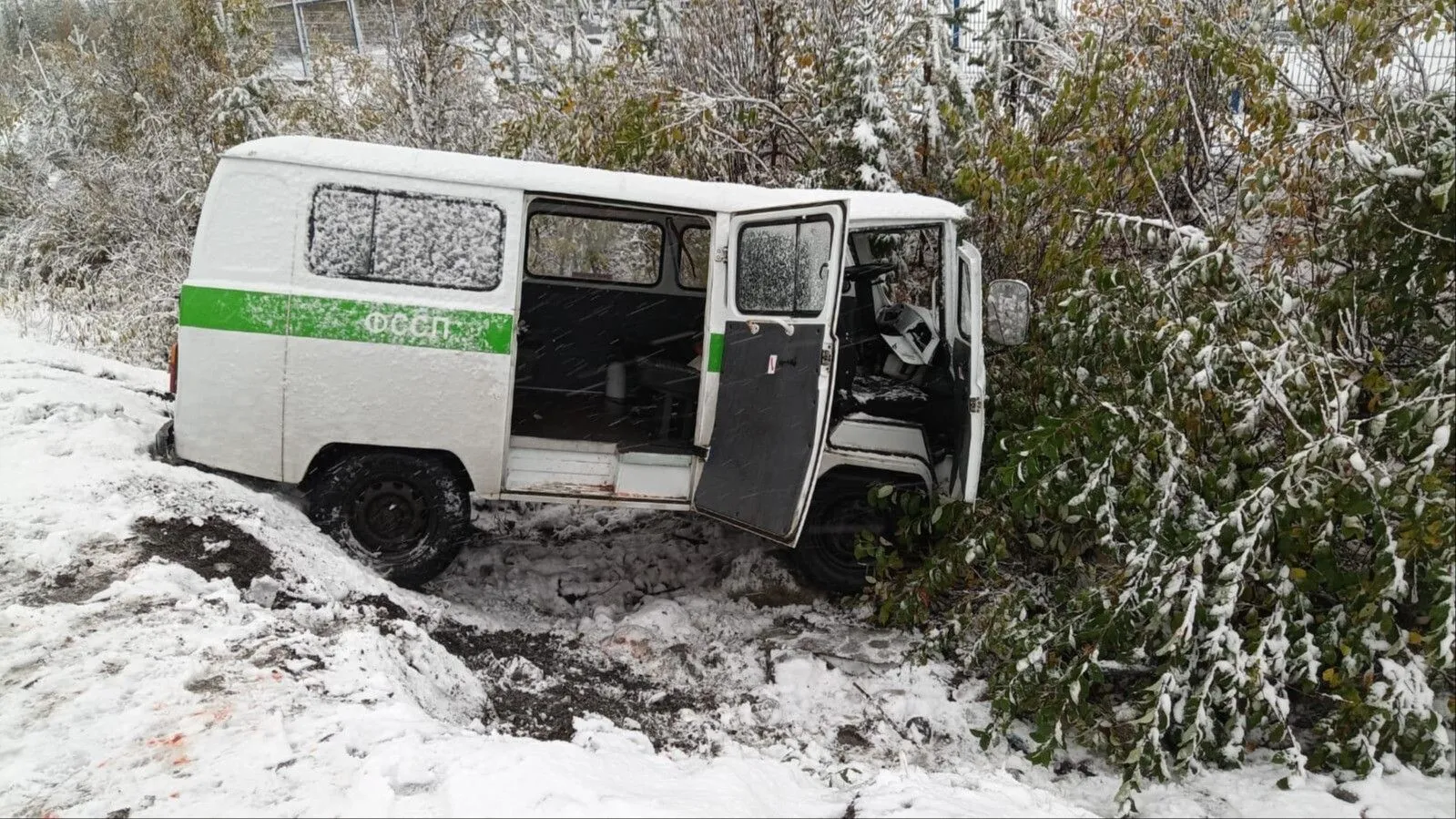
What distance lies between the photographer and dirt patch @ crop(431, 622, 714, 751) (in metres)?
4.05

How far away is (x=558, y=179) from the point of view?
5.04 m

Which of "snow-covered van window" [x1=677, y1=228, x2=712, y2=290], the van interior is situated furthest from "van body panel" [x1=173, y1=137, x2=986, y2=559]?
"snow-covered van window" [x1=677, y1=228, x2=712, y2=290]

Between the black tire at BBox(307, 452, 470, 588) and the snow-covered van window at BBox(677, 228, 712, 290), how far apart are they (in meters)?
2.24

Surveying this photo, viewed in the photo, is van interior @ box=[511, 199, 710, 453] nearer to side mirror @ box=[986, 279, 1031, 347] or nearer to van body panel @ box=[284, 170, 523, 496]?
van body panel @ box=[284, 170, 523, 496]

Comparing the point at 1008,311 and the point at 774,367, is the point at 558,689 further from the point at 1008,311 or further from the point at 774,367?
the point at 1008,311

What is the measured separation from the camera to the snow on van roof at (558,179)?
486cm

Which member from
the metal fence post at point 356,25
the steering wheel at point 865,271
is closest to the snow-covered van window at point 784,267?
the steering wheel at point 865,271

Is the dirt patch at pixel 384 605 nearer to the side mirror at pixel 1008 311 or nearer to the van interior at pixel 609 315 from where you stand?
the van interior at pixel 609 315

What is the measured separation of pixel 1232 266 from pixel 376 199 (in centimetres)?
423

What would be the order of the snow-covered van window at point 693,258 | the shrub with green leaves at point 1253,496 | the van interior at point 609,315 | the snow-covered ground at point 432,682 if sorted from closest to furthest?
the snow-covered ground at point 432,682
the shrub with green leaves at point 1253,496
the van interior at point 609,315
the snow-covered van window at point 693,258

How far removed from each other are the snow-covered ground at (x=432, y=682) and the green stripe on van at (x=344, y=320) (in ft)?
2.94

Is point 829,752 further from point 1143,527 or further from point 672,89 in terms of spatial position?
point 672,89

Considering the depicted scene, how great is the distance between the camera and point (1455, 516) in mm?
3172

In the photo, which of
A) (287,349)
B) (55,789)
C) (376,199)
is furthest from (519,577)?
(55,789)
